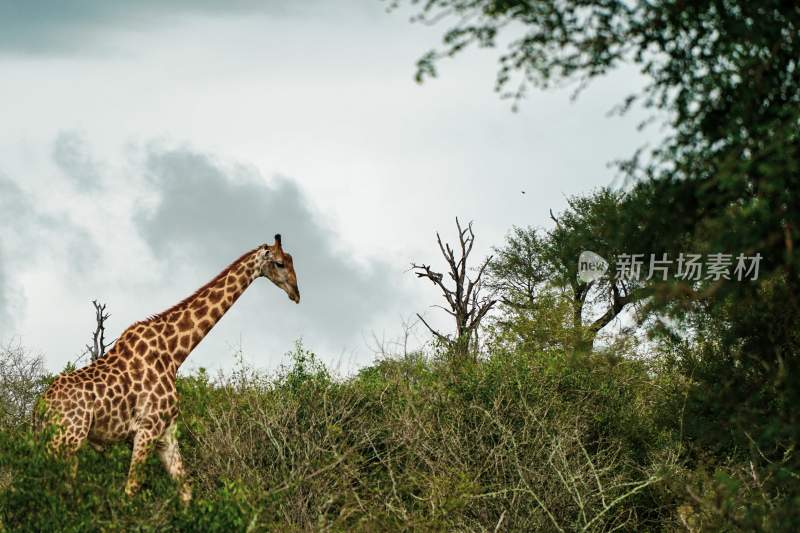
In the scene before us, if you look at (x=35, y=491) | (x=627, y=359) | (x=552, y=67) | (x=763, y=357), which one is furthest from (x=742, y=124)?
(x=627, y=359)

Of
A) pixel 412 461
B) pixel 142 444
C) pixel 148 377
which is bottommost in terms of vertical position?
pixel 412 461

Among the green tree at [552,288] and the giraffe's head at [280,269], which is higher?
the green tree at [552,288]

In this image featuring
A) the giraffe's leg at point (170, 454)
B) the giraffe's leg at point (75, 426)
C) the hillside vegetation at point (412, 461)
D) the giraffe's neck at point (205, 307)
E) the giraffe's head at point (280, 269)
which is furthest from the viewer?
the giraffe's head at point (280, 269)

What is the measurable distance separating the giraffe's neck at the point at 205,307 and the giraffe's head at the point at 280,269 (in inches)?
7.3

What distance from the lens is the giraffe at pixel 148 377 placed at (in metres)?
13.5

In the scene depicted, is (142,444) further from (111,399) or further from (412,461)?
(412,461)

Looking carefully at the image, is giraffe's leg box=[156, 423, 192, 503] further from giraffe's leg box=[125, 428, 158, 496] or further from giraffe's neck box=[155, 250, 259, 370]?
giraffe's neck box=[155, 250, 259, 370]

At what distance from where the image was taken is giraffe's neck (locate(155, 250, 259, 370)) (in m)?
15.1

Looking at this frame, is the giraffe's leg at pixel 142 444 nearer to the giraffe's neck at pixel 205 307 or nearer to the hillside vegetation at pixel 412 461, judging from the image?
the hillside vegetation at pixel 412 461

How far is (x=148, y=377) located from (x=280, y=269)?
248 cm

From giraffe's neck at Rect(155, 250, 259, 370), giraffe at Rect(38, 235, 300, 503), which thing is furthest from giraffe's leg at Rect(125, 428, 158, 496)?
giraffe's neck at Rect(155, 250, 259, 370)

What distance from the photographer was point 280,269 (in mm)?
15648
